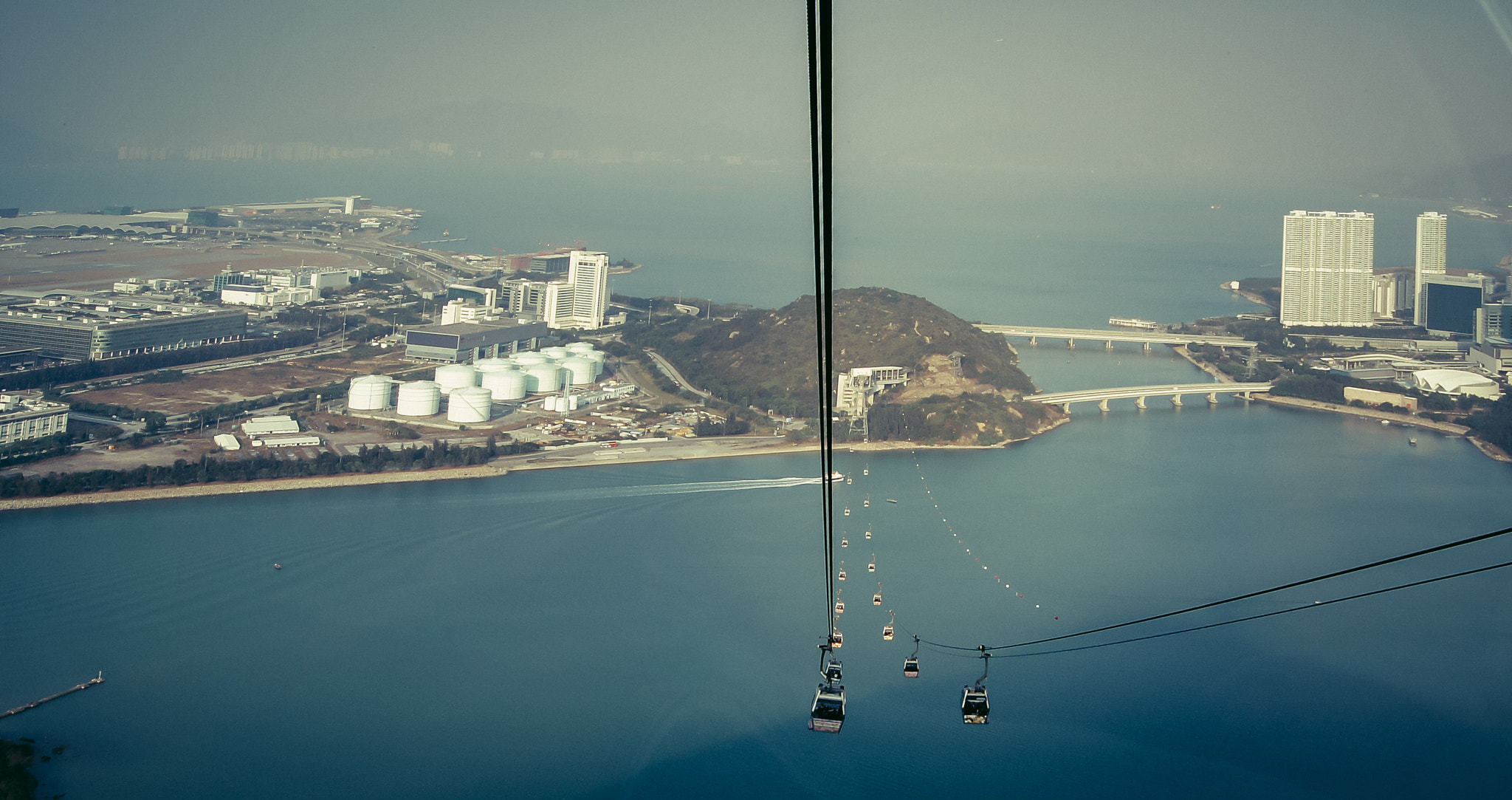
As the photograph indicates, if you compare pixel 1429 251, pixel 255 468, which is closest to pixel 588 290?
pixel 255 468

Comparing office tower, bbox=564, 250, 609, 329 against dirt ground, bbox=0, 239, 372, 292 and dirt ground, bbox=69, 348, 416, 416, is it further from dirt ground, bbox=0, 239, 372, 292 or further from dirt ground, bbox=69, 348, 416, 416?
dirt ground, bbox=0, 239, 372, 292

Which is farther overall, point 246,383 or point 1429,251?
point 1429,251

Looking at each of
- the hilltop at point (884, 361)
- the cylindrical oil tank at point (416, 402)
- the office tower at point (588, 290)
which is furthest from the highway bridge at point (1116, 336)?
the cylindrical oil tank at point (416, 402)

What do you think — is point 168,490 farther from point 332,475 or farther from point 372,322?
point 372,322

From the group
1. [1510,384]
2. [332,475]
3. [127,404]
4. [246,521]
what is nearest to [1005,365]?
[1510,384]

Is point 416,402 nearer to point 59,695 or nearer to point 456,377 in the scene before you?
point 456,377

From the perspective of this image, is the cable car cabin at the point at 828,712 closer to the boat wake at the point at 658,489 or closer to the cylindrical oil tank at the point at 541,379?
the boat wake at the point at 658,489
